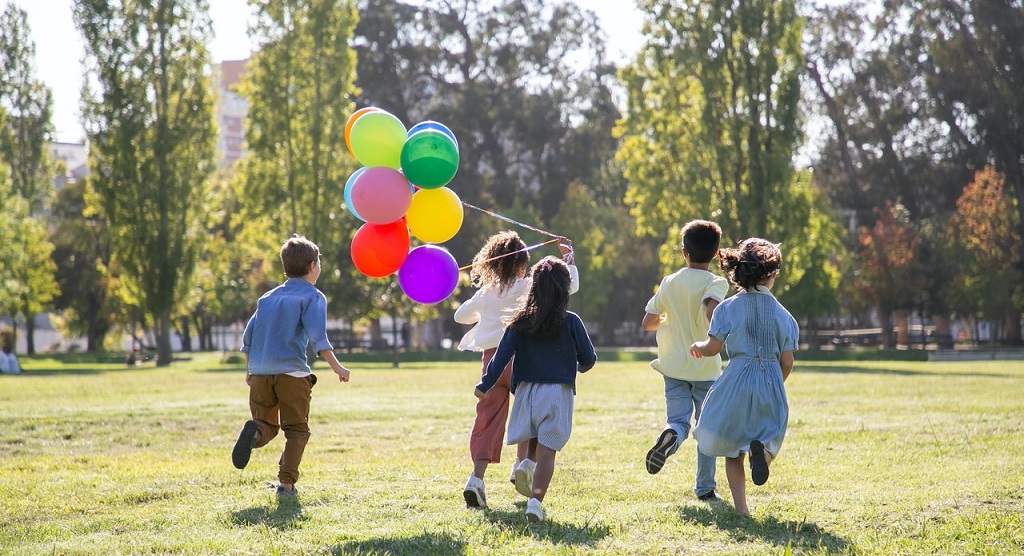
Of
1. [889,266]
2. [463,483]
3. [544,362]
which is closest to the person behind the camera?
[544,362]

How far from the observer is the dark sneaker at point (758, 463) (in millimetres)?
5477

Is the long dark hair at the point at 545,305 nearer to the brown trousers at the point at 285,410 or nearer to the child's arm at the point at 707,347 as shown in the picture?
the child's arm at the point at 707,347

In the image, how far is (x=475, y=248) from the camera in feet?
151

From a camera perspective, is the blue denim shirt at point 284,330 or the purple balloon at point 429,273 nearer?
the blue denim shirt at point 284,330

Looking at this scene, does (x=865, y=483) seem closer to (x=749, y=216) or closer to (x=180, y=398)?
(x=180, y=398)

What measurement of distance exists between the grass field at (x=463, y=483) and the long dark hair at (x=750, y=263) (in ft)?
4.41

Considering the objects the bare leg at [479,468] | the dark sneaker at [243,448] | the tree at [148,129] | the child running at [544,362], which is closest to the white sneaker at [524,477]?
the child running at [544,362]

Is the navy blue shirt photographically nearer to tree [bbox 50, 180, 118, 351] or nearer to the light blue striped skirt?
the light blue striped skirt

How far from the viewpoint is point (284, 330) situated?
678 cm

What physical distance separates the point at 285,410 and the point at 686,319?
2713 millimetres

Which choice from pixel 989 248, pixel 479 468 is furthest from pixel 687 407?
pixel 989 248

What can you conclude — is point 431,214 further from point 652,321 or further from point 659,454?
point 659,454

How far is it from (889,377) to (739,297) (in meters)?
18.3

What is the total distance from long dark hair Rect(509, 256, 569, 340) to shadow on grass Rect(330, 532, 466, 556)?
4.44 ft
